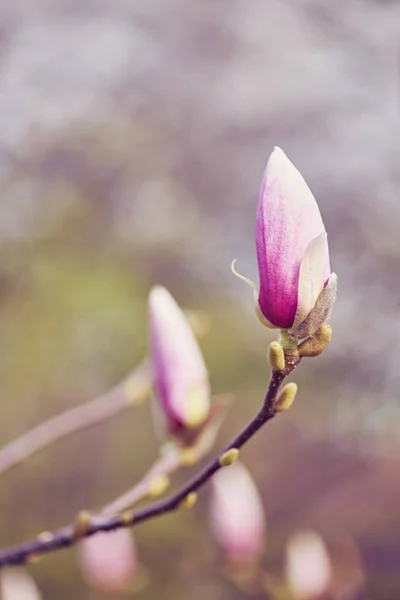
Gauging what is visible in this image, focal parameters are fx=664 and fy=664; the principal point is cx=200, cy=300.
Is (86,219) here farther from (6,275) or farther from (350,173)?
(350,173)

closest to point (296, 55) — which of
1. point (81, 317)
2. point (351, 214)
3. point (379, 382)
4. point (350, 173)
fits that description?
point (350, 173)

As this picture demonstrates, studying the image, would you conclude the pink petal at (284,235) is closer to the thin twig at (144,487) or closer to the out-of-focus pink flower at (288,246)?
the out-of-focus pink flower at (288,246)

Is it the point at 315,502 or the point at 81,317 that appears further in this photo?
the point at 81,317

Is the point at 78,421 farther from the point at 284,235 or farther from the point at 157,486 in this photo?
the point at 284,235

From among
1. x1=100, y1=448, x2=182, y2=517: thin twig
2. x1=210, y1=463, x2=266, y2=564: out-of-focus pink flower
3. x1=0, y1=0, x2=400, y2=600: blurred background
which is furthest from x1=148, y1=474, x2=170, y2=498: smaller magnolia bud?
x1=0, y1=0, x2=400, y2=600: blurred background

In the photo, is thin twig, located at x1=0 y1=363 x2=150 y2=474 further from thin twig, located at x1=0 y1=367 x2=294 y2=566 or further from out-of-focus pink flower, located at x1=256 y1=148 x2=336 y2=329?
out-of-focus pink flower, located at x1=256 y1=148 x2=336 y2=329

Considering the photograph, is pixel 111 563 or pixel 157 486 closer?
pixel 157 486

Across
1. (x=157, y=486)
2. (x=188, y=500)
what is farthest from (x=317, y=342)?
(x=157, y=486)
